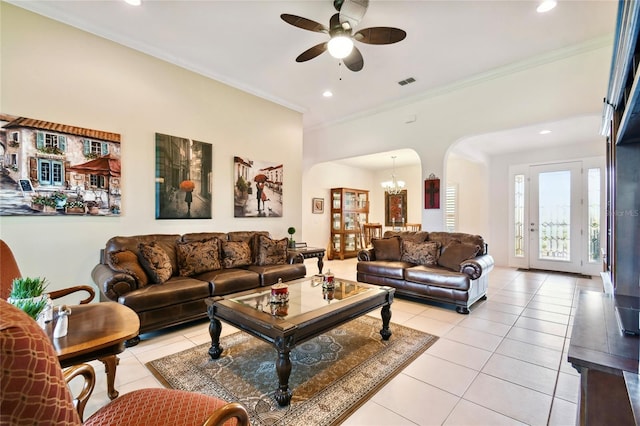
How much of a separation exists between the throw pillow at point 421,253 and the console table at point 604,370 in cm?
288

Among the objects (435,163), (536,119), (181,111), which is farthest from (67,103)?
(536,119)

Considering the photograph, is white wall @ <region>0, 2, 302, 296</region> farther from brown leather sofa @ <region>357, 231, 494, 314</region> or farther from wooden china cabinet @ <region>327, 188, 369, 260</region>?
wooden china cabinet @ <region>327, 188, 369, 260</region>

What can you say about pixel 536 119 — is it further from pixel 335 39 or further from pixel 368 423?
pixel 368 423

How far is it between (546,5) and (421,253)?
3.22 m

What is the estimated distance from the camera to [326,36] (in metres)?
3.46

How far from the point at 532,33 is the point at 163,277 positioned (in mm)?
5075

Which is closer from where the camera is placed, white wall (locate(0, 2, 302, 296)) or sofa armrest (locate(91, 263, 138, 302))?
sofa armrest (locate(91, 263, 138, 302))

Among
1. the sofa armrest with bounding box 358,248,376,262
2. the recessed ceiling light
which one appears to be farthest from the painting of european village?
the recessed ceiling light

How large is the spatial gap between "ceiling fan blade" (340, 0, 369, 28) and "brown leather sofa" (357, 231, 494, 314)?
3141mm

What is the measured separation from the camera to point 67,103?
10.4 feet

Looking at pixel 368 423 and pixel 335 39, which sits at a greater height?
pixel 335 39

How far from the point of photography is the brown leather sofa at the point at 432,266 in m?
3.68

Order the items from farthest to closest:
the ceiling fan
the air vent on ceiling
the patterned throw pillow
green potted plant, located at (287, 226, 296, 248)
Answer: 1. green potted plant, located at (287, 226, 296, 248)
2. the air vent on ceiling
3. the patterned throw pillow
4. the ceiling fan

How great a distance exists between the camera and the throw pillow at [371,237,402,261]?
4746 millimetres
